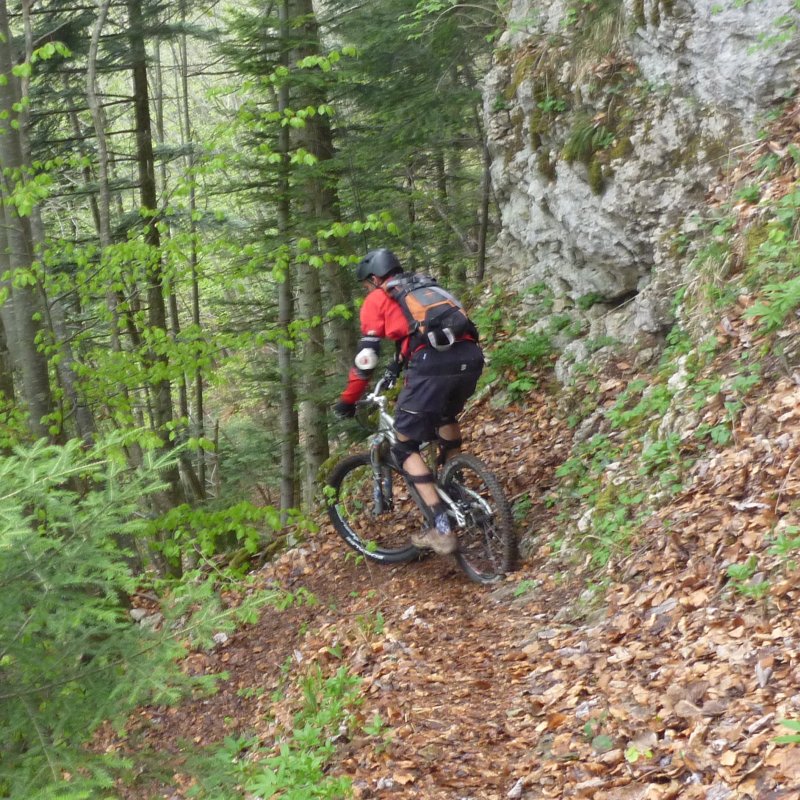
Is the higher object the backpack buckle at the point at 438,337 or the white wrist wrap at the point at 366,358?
the backpack buckle at the point at 438,337

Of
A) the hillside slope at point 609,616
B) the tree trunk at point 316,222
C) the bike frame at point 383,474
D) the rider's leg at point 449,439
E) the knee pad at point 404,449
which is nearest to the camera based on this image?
the hillside slope at point 609,616

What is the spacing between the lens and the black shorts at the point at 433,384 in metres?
6.34

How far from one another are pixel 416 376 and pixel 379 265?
3.35 feet

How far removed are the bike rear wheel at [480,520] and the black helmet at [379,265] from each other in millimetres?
1726

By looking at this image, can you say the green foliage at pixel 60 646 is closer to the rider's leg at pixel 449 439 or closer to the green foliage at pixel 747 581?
the green foliage at pixel 747 581

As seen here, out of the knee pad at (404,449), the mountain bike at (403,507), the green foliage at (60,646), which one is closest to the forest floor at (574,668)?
the mountain bike at (403,507)

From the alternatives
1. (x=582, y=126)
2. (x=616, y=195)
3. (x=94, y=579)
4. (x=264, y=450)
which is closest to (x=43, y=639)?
(x=94, y=579)

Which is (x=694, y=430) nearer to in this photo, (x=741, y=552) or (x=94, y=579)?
(x=741, y=552)

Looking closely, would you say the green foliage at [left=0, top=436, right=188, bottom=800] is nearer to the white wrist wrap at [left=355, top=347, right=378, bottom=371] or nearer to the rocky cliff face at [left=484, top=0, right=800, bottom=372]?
the white wrist wrap at [left=355, top=347, right=378, bottom=371]

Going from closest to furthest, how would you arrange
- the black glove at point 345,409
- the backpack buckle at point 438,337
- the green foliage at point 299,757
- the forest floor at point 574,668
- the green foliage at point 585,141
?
the forest floor at point 574,668 → the green foliage at point 299,757 → the backpack buckle at point 438,337 → the black glove at point 345,409 → the green foliage at point 585,141

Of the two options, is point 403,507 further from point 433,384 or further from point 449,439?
point 433,384

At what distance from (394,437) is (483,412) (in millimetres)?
2278

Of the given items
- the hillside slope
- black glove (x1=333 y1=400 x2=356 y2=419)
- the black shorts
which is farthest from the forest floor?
black glove (x1=333 y1=400 x2=356 y2=419)

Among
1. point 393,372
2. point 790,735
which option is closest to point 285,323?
point 393,372
